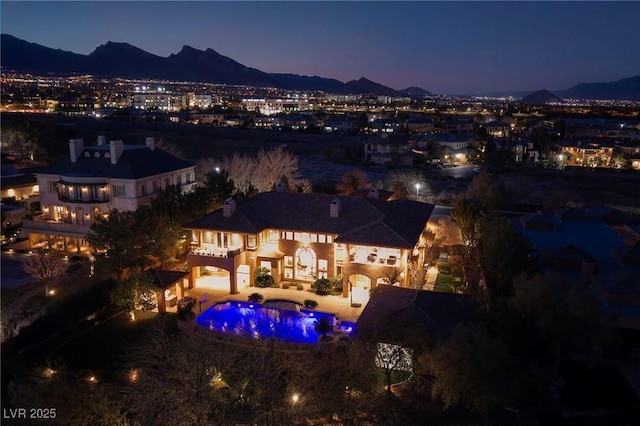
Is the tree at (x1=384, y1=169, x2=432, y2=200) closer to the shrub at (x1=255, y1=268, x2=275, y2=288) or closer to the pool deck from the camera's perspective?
the shrub at (x1=255, y1=268, x2=275, y2=288)

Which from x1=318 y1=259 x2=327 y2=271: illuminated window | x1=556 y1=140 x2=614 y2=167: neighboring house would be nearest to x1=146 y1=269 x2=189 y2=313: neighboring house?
x1=318 y1=259 x2=327 y2=271: illuminated window

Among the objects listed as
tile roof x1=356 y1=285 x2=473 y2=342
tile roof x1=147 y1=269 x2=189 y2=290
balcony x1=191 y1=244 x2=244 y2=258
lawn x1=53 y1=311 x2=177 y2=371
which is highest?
balcony x1=191 y1=244 x2=244 y2=258

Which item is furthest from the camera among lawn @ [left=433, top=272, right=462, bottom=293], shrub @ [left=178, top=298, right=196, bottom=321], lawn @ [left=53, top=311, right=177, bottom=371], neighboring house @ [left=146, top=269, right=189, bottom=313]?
lawn @ [left=433, top=272, right=462, bottom=293]

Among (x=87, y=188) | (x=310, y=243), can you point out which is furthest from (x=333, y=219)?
(x=87, y=188)

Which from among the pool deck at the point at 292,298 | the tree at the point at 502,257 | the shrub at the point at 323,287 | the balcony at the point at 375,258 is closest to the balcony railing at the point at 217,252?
the pool deck at the point at 292,298

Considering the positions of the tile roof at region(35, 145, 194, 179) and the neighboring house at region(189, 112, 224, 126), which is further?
the neighboring house at region(189, 112, 224, 126)
